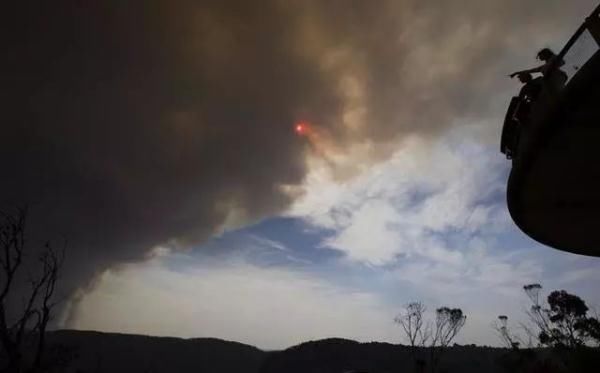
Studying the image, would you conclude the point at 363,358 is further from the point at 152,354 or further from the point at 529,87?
the point at 529,87

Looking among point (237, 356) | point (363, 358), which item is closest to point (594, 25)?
point (363, 358)

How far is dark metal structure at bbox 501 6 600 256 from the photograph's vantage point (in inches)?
336

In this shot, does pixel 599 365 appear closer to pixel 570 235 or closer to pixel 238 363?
pixel 570 235

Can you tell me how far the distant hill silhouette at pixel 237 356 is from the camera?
2928 inches

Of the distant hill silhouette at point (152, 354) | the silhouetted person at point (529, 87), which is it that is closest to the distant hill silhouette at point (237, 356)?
the distant hill silhouette at point (152, 354)

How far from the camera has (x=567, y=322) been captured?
49688mm

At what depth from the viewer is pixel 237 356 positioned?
10056 centimetres

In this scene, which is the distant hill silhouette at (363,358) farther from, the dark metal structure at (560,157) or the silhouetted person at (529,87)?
the silhouetted person at (529,87)

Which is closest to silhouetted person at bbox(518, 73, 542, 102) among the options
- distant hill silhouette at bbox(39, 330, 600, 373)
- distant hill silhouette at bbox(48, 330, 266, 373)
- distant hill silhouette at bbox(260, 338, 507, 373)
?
distant hill silhouette at bbox(39, 330, 600, 373)

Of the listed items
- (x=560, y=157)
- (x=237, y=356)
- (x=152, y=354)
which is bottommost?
(x=560, y=157)

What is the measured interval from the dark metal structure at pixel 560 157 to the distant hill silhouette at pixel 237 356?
160ft

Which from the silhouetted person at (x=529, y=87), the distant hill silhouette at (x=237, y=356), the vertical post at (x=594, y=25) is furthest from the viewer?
the distant hill silhouette at (x=237, y=356)

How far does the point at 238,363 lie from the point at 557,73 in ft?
332

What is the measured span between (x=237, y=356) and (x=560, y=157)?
100654 mm
